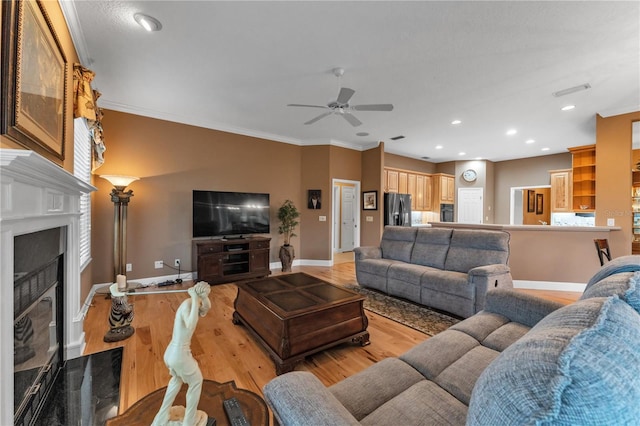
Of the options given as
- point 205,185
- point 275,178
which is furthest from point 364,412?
point 275,178

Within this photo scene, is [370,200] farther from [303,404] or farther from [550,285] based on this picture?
[303,404]

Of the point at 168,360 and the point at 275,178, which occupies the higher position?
the point at 275,178

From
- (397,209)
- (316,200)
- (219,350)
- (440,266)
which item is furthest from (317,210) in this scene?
(219,350)

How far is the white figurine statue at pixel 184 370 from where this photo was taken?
917 mm

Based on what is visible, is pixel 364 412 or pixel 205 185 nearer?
pixel 364 412

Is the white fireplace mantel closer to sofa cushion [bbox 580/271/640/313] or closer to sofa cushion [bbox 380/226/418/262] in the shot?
sofa cushion [bbox 580/271/640/313]

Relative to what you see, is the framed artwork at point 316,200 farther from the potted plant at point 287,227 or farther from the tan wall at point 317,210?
the potted plant at point 287,227

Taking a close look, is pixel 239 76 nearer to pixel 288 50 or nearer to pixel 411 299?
pixel 288 50

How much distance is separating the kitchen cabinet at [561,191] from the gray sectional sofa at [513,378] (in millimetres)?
6633

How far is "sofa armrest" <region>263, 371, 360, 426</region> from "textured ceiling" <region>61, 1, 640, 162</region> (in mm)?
2524

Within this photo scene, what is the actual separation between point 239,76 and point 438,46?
87.5 inches

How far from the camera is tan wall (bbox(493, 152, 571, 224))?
283 inches

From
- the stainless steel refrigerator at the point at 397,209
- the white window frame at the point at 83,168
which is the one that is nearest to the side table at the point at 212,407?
the white window frame at the point at 83,168

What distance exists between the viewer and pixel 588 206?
5.42 m
